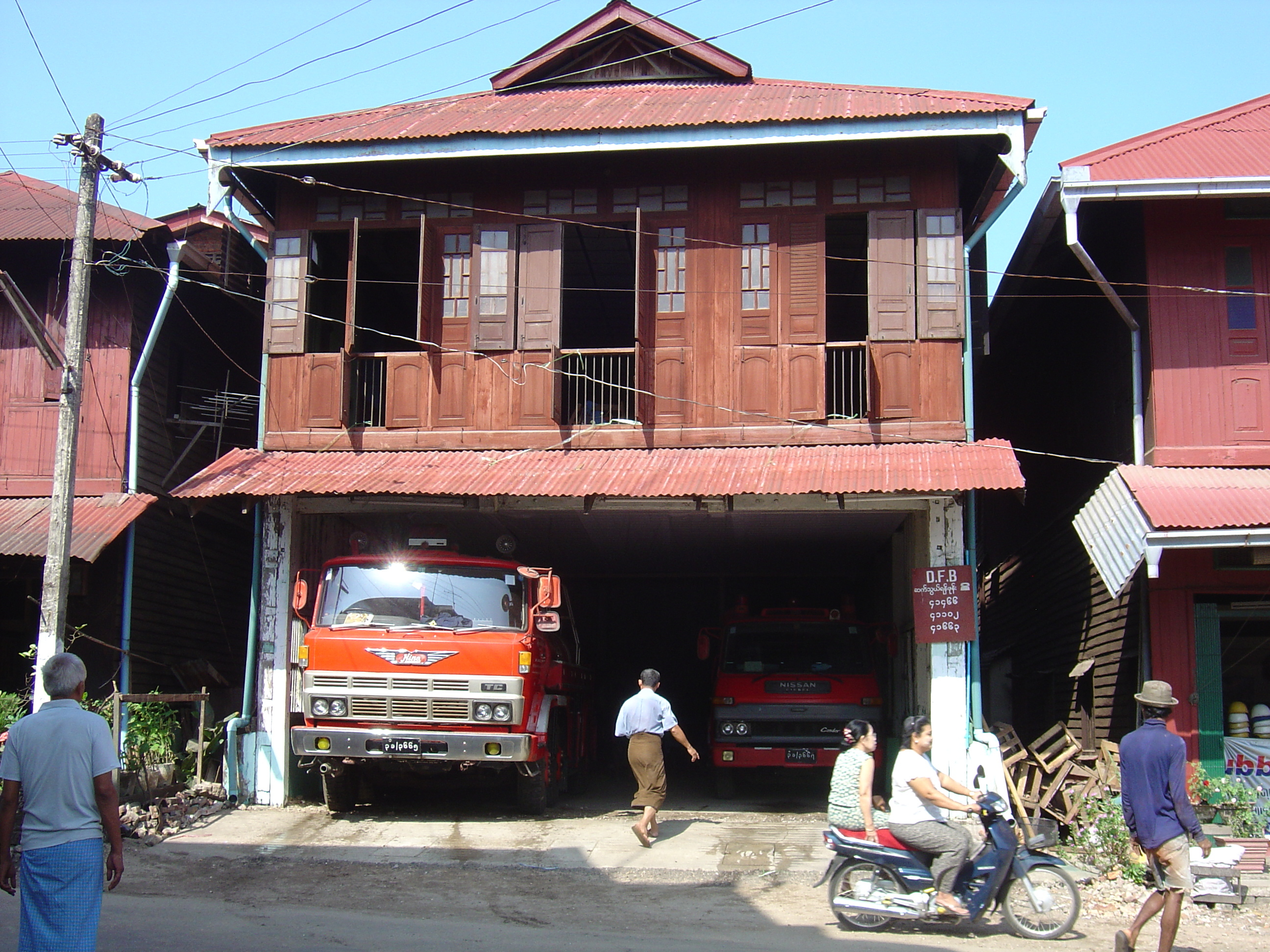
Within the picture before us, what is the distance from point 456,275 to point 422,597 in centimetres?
417

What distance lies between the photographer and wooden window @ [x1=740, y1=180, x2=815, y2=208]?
13484 millimetres

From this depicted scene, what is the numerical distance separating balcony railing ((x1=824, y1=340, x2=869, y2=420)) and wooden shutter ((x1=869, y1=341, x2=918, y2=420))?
0.34 feet

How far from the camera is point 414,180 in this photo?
14039 mm

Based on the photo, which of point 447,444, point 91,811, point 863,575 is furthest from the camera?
point 863,575

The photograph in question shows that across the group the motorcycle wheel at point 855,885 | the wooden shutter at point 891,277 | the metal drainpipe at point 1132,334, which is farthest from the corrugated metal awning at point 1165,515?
the motorcycle wheel at point 855,885

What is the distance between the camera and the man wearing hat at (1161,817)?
22.8 ft

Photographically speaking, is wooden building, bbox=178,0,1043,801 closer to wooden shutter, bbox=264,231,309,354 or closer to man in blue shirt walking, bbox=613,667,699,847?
wooden shutter, bbox=264,231,309,354

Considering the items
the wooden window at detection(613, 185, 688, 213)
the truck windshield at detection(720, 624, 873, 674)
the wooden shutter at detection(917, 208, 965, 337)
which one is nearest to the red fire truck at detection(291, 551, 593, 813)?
the truck windshield at detection(720, 624, 873, 674)

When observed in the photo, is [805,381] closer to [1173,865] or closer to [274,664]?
[274,664]

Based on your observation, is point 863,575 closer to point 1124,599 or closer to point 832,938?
point 1124,599

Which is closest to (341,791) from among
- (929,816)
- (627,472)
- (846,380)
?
(627,472)

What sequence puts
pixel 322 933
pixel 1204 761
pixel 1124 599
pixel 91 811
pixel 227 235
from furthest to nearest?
pixel 227 235, pixel 1124 599, pixel 1204 761, pixel 322 933, pixel 91 811

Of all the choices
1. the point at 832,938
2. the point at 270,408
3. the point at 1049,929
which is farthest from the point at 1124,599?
the point at 270,408

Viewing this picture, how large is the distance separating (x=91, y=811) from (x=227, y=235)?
37.5 ft
